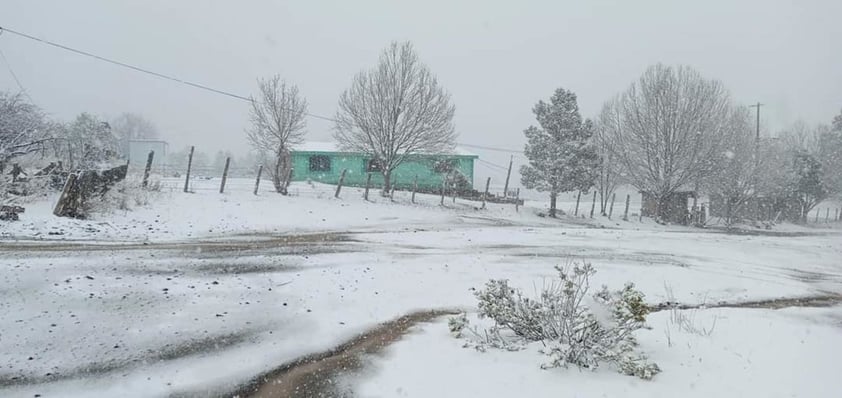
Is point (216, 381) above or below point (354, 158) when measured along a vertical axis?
below

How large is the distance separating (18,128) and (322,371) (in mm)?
15494

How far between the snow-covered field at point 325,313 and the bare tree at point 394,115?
1562cm

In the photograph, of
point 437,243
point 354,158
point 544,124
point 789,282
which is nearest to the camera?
point 789,282

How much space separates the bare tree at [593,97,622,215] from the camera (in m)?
33.9

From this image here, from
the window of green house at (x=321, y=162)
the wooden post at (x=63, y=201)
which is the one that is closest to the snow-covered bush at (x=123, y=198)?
the wooden post at (x=63, y=201)

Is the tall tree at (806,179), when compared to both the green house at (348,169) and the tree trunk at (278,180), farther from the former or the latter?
the tree trunk at (278,180)

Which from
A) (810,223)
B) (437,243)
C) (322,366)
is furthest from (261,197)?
(810,223)

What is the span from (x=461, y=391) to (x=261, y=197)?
18128 millimetres

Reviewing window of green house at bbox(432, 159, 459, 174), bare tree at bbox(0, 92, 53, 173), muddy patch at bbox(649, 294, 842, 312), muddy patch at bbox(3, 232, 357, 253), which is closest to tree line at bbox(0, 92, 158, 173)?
bare tree at bbox(0, 92, 53, 173)

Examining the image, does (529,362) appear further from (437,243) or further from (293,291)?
(437,243)

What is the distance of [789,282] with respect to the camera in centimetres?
855

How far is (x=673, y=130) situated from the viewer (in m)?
29.4

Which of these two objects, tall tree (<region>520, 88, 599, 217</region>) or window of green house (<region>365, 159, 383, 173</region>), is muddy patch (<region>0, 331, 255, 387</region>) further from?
tall tree (<region>520, 88, 599, 217</region>)

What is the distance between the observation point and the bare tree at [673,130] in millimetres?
29328
